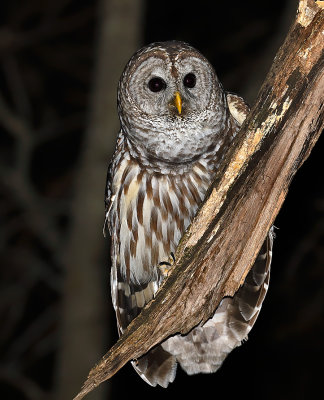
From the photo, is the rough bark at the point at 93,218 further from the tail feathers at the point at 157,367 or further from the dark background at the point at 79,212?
the tail feathers at the point at 157,367

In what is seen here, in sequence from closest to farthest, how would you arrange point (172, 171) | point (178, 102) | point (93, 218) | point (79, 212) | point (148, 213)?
point (178, 102) < point (172, 171) < point (148, 213) < point (93, 218) < point (79, 212)

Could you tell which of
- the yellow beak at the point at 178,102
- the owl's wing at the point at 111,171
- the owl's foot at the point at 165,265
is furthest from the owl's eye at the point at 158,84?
the owl's foot at the point at 165,265

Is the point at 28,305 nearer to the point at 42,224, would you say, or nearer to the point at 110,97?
the point at 42,224

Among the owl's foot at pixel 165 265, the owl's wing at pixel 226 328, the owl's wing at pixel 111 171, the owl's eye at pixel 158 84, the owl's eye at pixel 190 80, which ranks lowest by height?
the owl's wing at pixel 226 328

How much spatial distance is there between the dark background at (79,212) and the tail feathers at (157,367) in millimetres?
2665

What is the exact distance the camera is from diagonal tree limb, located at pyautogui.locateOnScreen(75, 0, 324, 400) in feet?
10.5

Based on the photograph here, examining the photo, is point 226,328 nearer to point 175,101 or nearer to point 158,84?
point 175,101

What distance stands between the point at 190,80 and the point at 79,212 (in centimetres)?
316

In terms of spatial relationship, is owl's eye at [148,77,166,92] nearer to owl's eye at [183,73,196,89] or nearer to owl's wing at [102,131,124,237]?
owl's eye at [183,73,196,89]

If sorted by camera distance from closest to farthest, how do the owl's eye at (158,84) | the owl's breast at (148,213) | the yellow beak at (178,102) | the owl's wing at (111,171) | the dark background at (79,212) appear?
the yellow beak at (178,102)
the owl's eye at (158,84)
the owl's breast at (148,213)
the owl's wing at (111,171)
the dark background at (79,212)

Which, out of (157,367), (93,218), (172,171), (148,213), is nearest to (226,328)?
(157,367)

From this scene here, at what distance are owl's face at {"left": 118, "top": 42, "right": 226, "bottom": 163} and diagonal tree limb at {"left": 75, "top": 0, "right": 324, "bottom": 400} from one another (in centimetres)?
97

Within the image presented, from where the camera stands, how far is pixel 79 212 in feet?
23.6

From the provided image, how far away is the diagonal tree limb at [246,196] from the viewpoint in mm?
3191
